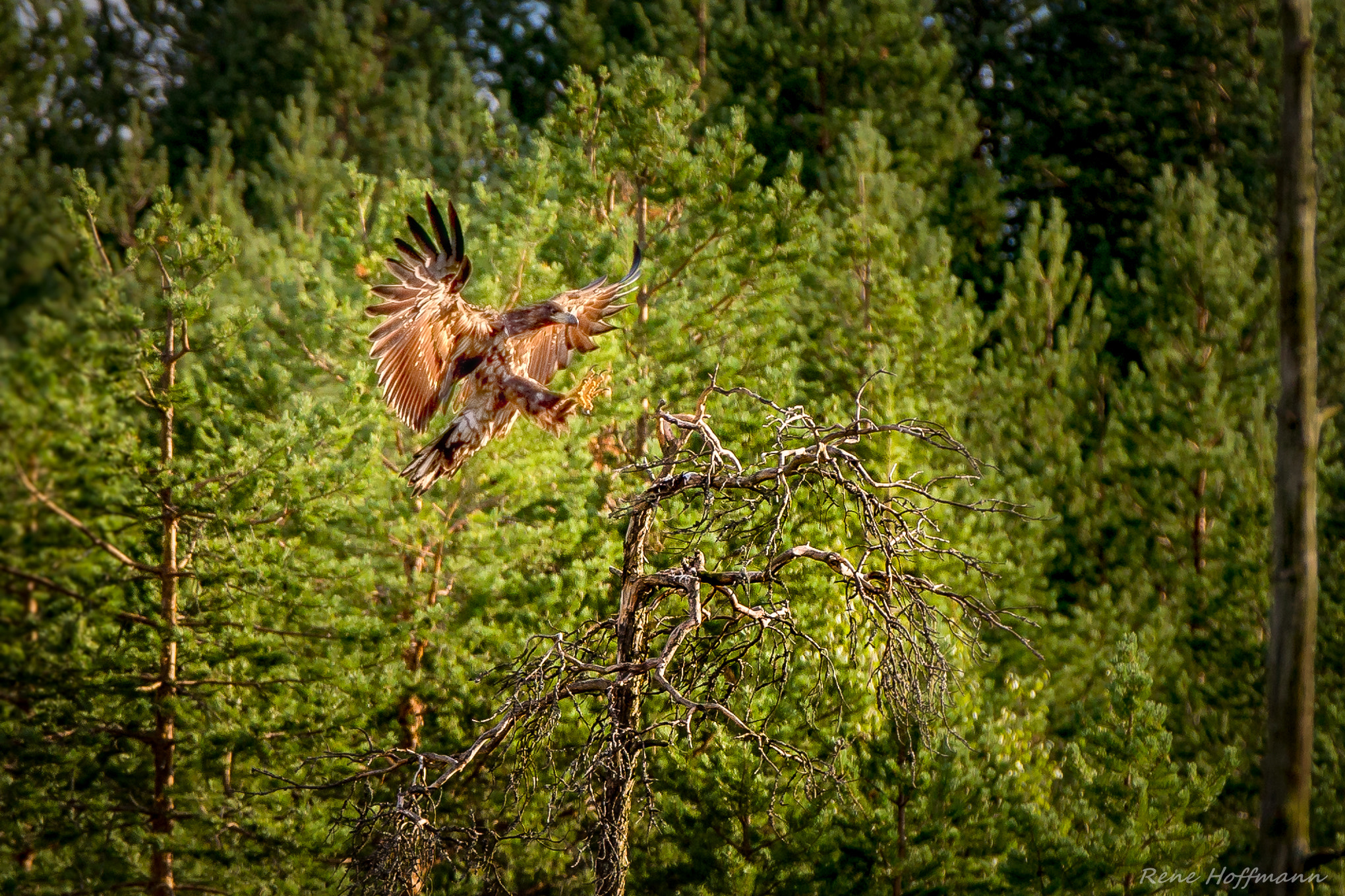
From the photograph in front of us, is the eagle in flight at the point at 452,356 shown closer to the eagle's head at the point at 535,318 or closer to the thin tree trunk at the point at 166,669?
the eagle's head at the point at 535,318

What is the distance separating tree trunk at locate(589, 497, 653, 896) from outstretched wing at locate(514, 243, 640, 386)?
2.35 meters

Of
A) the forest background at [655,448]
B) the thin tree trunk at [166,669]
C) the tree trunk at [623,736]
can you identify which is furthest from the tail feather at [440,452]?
the thin tree trunk at [166,669]

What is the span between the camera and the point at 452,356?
29.5 ft

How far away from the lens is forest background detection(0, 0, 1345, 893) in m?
12.6

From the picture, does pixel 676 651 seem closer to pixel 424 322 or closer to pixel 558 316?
pixel 558 316

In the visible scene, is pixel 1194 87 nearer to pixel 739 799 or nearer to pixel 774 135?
pixel 774 135

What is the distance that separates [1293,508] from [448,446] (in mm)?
4607

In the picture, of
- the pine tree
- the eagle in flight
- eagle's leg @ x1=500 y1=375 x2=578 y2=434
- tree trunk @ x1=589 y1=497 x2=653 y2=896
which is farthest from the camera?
the pine tree

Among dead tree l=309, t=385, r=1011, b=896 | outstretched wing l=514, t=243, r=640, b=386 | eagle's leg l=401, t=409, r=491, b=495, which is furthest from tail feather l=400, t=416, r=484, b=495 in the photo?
dead tree l=309, t=385, r=1011, b=896

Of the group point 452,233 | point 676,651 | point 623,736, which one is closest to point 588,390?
point 452,233

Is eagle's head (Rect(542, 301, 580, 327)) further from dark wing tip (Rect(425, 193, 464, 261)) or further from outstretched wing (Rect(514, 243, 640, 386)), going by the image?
dark wing tip (Rect(425, 193, 464, 261))

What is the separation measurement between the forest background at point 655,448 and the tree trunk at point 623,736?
73 cm

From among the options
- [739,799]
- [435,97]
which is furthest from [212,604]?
[435,97]

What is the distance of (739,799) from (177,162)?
25.1 m
